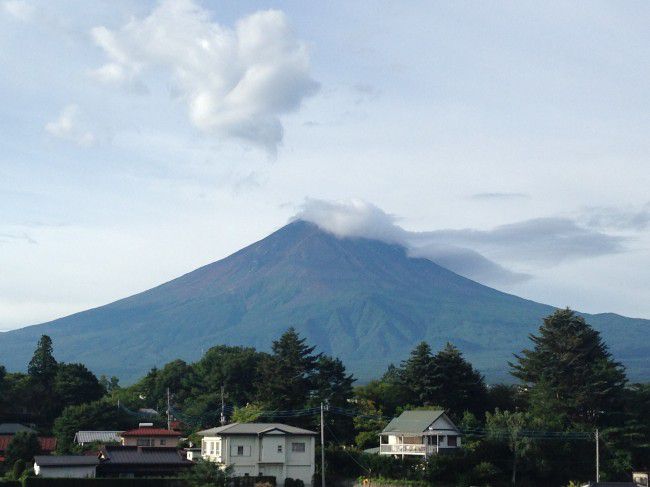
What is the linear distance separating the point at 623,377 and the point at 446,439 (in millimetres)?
13225

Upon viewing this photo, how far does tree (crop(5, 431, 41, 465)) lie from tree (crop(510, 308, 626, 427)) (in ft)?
113

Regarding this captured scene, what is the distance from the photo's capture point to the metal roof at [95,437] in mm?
77125

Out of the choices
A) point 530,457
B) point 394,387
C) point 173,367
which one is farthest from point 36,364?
point 530,457

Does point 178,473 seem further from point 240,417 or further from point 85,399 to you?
point 85,399

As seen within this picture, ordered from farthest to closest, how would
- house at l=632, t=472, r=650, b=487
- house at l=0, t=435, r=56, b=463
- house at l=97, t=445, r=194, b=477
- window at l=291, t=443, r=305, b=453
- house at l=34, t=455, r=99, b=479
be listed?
house at l=0, t=435, r=56, b=463, window at l=291, t=443, r=305, b=453, house at l=632, t=472, r=650, b=487, house at l=97, t=445, r=194, b=477, house at l=34, t=455, r=99, b=479

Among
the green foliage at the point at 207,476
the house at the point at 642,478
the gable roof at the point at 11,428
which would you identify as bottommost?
the house at the point at 642,478

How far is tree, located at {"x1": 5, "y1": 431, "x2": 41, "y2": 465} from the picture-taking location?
68938mm

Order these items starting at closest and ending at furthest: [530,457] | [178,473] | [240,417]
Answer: [178,473]
[530,457]
[240,417]

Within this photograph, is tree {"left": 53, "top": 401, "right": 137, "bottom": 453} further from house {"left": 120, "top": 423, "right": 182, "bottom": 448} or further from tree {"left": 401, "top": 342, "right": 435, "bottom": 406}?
tree {"left": 401, "top": 342, "right": 435, "bottom": 406}

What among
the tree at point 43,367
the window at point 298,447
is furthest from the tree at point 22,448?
the tree at point 43,367

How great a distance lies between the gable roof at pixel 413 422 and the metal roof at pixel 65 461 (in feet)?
70.3

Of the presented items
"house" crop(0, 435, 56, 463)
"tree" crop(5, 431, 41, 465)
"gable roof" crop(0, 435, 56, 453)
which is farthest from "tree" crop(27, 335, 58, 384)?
"tree" crop(5, 431, 41, 465)

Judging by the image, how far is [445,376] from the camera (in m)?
80.2

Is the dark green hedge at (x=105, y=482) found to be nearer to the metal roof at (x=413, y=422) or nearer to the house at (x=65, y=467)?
the house at (x=65, y=467)
